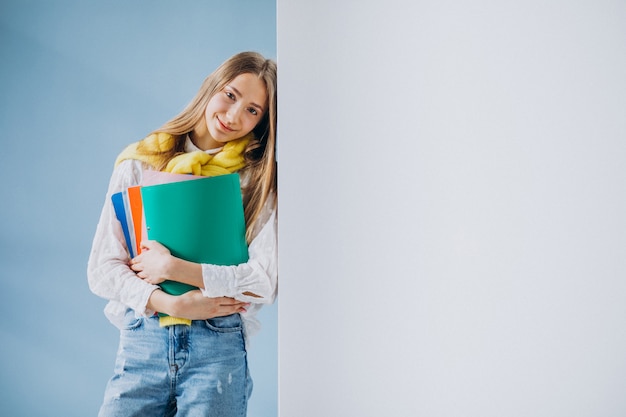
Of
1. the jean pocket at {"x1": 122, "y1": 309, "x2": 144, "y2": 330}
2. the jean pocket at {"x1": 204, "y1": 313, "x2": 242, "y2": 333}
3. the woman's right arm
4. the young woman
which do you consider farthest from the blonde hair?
the jean pocket at {"x1": 122, "y1": 309, "x2": 144, "y2": 330}

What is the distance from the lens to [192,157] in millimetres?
1372

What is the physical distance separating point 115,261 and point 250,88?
1.97ft

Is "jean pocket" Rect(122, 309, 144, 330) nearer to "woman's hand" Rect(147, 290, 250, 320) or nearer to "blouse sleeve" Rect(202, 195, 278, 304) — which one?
"woman's hand" Rect(147, 290, 250, 320)

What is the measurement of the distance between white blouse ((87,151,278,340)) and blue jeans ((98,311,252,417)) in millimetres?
62

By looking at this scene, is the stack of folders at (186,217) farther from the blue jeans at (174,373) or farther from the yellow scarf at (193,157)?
the blue jeans at (174,373)

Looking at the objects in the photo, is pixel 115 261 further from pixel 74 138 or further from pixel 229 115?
pixel 229 115

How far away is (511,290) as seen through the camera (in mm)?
1440

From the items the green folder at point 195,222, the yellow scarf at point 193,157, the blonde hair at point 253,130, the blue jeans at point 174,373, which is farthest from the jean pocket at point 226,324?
the yellow scarf at point 193,157

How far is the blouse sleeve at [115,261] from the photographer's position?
1313 mm

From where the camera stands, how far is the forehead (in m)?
1.41

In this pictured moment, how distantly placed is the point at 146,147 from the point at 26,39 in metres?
0.48

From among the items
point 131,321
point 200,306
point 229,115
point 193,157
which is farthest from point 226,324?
point 229,115

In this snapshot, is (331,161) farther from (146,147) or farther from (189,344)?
(189,344)

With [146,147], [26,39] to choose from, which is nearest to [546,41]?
[146,147]
